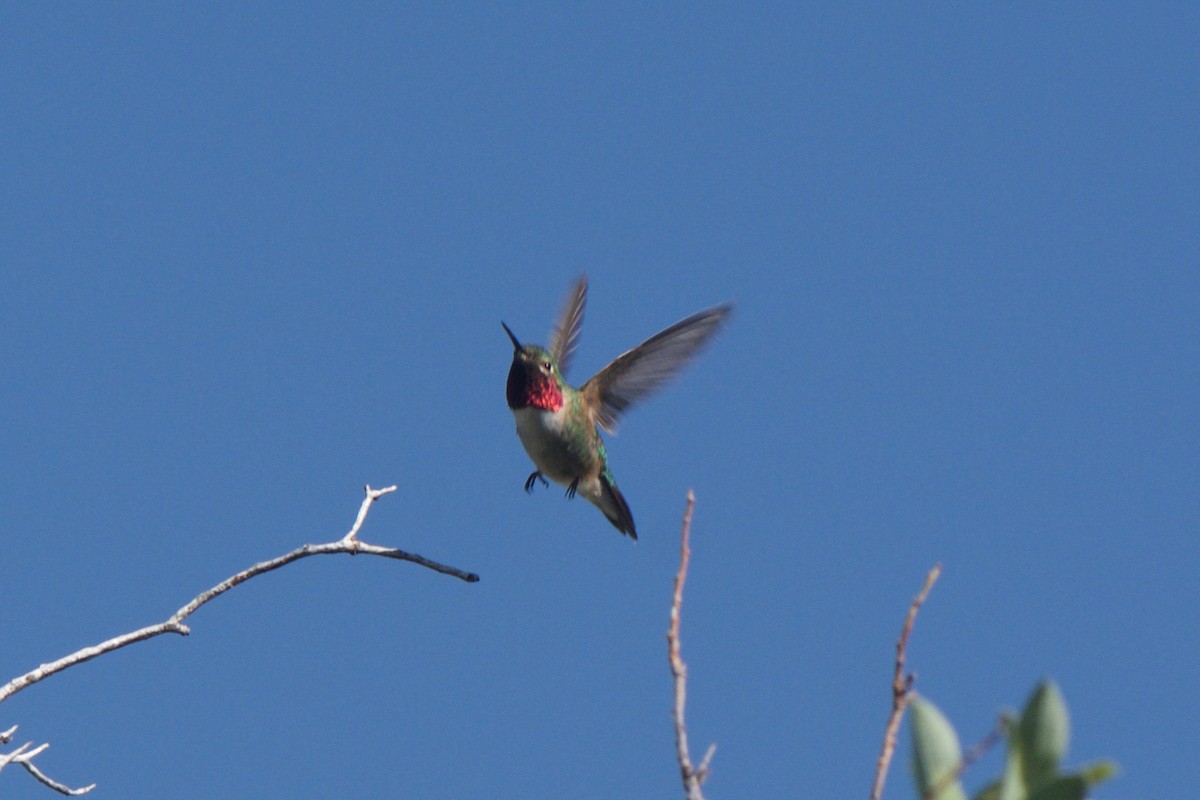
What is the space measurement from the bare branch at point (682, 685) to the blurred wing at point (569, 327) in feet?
19.8

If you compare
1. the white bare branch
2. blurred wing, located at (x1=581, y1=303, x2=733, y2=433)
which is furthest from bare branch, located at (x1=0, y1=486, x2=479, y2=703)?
blurred wing, located at (x1=581, y1=303, x2=733, y2=433)

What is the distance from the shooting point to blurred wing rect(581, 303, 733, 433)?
761 cm

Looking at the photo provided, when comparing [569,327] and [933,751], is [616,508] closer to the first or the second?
[569,327]

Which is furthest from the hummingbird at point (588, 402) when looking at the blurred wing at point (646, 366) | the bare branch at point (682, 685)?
the bare branch at point (682, 685)

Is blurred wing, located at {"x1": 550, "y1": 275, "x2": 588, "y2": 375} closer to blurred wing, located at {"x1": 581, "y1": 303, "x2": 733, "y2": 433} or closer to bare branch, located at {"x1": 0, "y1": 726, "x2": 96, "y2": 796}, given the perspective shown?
blurred wing, located at {"x1": 581, "y1": 303, "x2": 733, "y2": 433}

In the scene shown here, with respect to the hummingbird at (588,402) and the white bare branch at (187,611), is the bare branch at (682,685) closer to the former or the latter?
the white bare branch at (187,611)

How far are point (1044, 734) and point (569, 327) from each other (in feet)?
23.9

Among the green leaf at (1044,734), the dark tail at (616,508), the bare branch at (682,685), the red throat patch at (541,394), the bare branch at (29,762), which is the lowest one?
the green leaf at (1044,734)

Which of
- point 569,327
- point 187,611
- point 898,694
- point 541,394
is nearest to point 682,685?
point 898,694

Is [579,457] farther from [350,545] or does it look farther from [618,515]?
[350,545]

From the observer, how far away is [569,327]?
28.9 ft

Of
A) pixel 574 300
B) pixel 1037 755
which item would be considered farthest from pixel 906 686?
pixel 574 300

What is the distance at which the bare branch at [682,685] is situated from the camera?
6.98ft

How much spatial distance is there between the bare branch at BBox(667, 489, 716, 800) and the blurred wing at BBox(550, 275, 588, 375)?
6.03m
